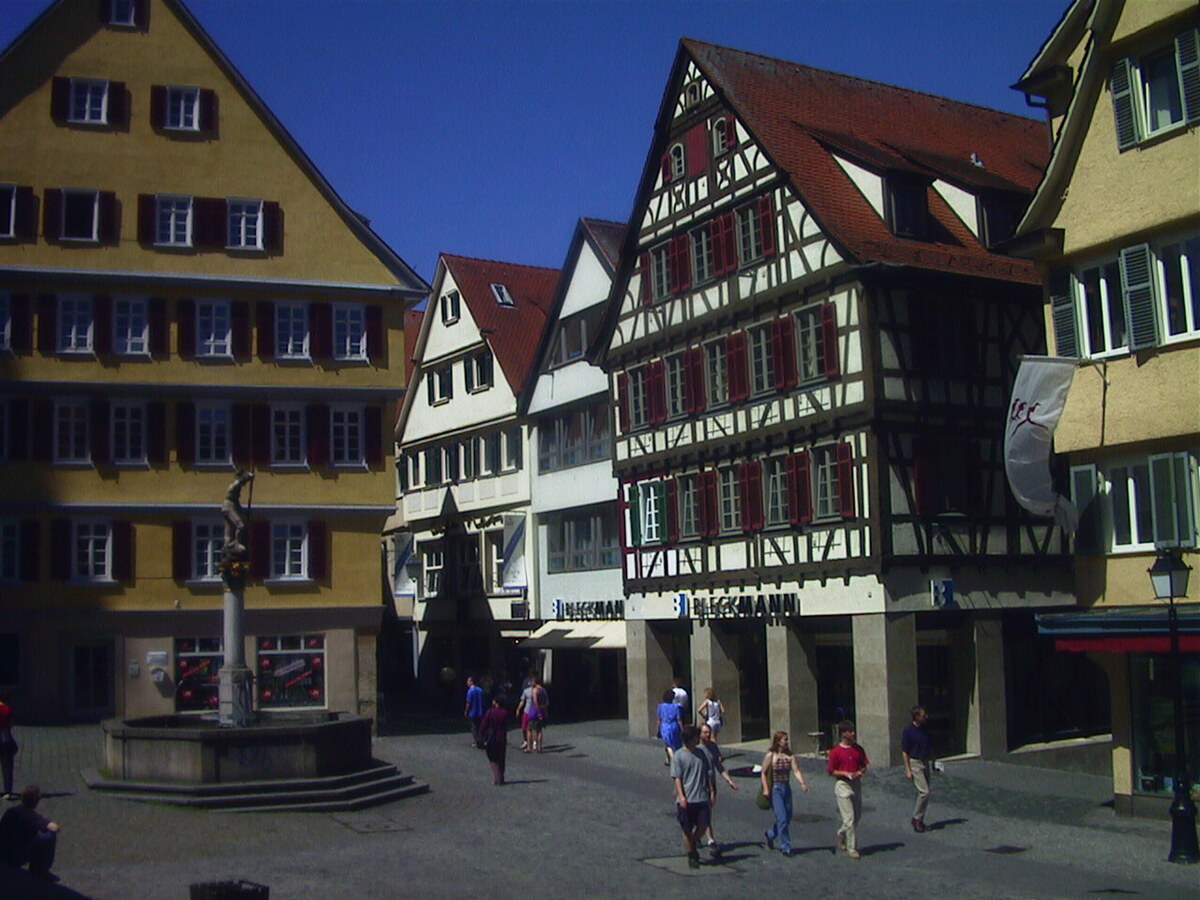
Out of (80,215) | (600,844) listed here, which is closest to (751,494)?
(600,844)

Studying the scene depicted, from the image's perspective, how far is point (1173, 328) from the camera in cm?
2134

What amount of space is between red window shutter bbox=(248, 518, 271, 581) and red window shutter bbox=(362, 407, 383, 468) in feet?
10.3

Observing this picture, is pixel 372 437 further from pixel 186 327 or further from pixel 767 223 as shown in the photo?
pixel 767 223

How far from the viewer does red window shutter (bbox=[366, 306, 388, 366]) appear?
132 feet

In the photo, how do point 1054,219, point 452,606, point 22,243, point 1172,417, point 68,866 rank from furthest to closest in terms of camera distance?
point 452,606 → point 22,243 → point 1054,219 → point 1172,417 → point 68,866

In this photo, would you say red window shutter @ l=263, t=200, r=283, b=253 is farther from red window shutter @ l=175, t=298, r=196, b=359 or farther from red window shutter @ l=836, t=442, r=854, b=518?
red window shutter @ l=836, t=442, r=854, b=518

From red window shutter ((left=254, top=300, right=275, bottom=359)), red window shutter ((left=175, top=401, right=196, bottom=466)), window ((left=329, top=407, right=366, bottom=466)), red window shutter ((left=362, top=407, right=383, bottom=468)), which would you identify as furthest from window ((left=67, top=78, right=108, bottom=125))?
red window shutter ((left=362, top=407, right=383, bottom=468))

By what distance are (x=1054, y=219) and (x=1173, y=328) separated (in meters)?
2.96

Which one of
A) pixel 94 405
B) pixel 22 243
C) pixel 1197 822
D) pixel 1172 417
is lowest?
pixel 1197 822

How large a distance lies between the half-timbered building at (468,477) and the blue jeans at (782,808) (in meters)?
28.1

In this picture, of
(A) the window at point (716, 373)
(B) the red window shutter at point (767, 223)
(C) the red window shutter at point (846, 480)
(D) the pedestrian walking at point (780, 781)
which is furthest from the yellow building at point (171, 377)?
(D) the pedestrian walking at point (780, 781)

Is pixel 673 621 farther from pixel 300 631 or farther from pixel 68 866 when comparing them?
pixel 68 866

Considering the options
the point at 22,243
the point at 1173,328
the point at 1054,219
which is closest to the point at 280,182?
the point at 22,243

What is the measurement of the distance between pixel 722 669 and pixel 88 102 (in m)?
21.4
